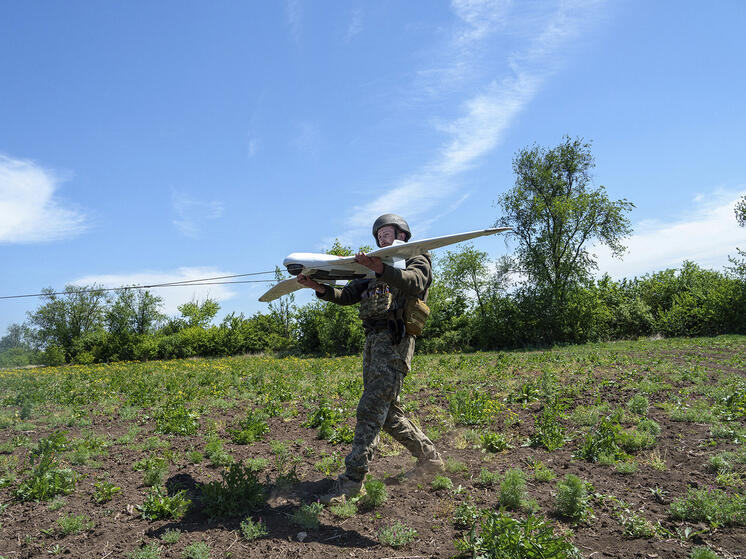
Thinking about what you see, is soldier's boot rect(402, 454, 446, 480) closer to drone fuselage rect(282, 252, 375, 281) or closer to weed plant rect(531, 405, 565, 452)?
weed plant rect(531, 405, 565, 452)

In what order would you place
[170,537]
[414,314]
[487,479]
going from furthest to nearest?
[487,479] < [414,314] < [170,537]

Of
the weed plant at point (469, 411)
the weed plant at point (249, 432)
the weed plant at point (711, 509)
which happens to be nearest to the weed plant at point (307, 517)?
the weed plant at point (249, 432)

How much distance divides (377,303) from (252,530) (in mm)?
2426

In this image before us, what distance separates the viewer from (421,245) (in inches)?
184

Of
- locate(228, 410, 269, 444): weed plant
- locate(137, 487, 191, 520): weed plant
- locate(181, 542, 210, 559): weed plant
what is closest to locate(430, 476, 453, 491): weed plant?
locate(181, 542, 210, 559): weed plant

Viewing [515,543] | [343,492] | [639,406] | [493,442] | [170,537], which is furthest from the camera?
[639,406]

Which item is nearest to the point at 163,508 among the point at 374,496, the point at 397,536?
the point at 374,496

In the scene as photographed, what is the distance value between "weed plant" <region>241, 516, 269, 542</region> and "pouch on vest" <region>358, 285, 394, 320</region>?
2.20 metres

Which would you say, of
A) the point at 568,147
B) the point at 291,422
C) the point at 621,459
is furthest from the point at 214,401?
the point at 568,147

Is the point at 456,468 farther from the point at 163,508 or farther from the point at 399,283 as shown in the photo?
the point at 163,508

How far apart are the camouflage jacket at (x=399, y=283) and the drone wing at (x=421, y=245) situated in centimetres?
13

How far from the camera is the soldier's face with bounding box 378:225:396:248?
5.08 meters

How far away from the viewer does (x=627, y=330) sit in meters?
36.4

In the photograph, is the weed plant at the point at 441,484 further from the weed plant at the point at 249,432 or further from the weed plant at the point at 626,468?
the weed plant at the point at 249,432
